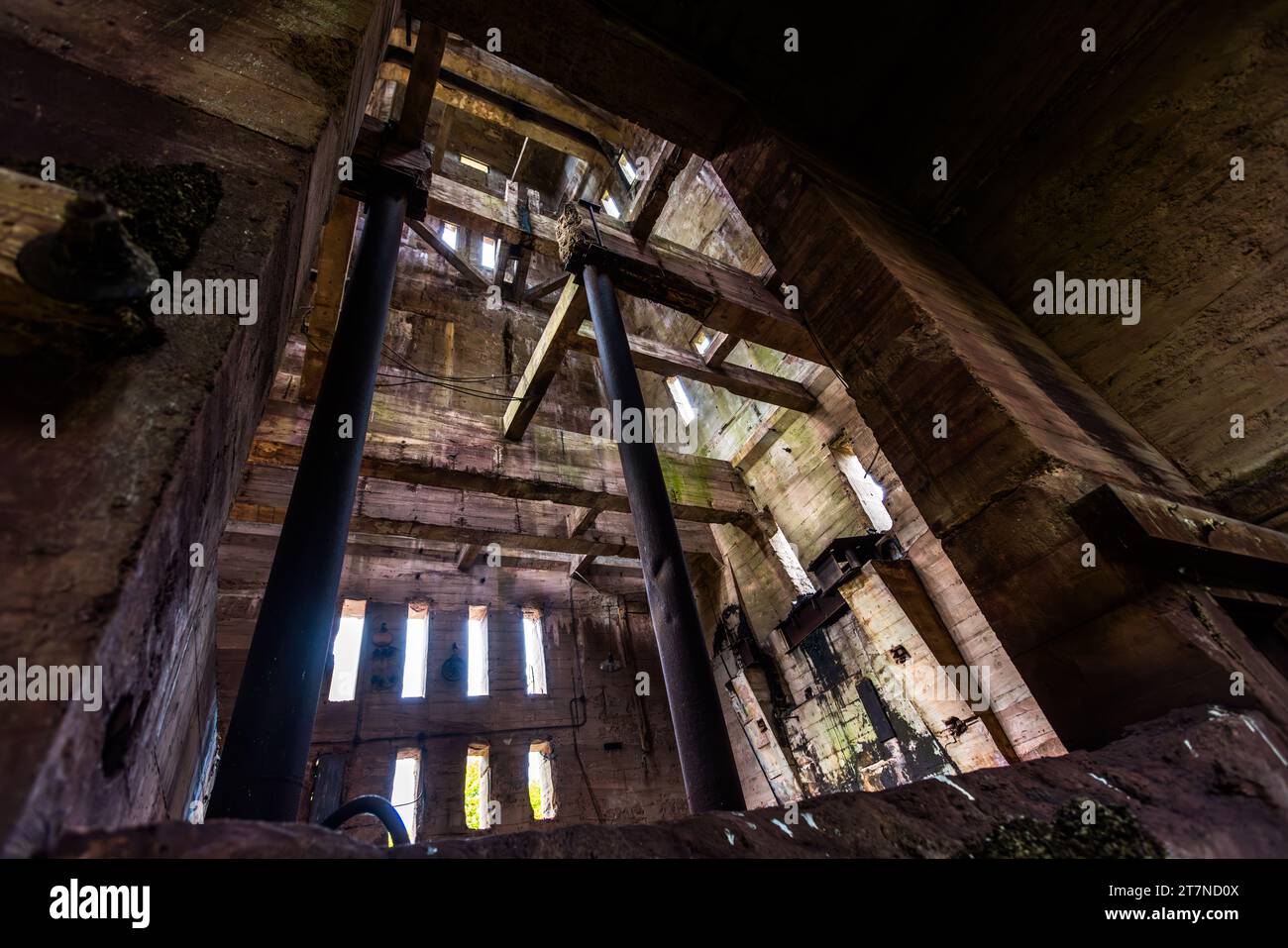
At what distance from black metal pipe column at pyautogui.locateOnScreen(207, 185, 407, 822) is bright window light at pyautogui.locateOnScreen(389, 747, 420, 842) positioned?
710 centimetres

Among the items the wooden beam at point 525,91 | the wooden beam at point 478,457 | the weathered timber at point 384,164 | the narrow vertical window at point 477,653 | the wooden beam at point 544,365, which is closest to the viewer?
the weathered timber at point 384,164

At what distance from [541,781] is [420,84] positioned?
954 cm

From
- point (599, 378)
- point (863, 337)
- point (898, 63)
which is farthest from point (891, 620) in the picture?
point (599, 378)

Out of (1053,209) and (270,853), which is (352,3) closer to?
(270,853)

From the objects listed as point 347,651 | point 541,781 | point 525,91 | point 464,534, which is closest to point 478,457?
point 464,534

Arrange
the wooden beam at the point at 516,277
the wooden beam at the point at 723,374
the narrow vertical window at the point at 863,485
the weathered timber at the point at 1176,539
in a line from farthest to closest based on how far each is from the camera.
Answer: the wooden beam at the point at 516,277
the wooden beam at the point at 723,374
the narrow vertical window at the point at 863,485
the weathered timber at the point at 1176,539

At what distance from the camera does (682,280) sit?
229 inches

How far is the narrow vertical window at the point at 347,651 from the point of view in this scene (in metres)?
8.39

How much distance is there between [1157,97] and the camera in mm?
3275

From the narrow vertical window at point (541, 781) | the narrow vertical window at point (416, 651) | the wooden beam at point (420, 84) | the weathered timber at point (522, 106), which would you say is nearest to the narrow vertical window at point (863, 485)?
the wooden beam at point (420, 84)

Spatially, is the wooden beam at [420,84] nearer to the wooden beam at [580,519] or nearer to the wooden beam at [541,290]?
the wooden beam at [580,519]

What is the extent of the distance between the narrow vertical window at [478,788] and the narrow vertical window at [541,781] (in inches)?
26.8

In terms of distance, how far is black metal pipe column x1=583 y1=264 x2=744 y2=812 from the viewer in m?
2.79

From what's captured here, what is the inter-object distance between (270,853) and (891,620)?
644 centimetres
